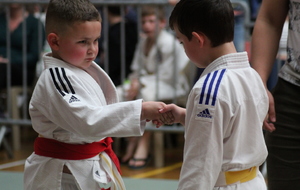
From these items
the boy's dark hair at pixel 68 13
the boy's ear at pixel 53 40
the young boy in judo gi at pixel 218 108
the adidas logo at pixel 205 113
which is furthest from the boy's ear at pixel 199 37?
the boy's ear at pixel 53 40

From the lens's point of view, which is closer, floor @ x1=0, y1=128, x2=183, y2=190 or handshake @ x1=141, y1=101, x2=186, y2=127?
handshake @ x1=141, y1=101, x2=186, y2=127

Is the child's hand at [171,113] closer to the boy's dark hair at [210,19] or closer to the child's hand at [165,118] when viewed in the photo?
the child's hand at [165,118]

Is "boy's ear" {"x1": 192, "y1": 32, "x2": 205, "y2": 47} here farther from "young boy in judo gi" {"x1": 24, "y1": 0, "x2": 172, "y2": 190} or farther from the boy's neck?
"young boy in judo gi" {"x1": 24, "y1": 0, "x2": 172, "y2": 190}

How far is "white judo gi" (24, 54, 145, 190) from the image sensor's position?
222 cm

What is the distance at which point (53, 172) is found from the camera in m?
2.35


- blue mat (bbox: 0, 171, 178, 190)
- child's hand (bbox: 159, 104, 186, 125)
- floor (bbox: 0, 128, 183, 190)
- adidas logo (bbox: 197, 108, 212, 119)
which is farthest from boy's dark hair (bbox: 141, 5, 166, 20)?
adidas logo (bbox: 197, 108, 212, 119)

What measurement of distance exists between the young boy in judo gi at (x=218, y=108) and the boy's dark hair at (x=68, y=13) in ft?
1.28

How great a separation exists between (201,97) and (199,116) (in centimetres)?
7

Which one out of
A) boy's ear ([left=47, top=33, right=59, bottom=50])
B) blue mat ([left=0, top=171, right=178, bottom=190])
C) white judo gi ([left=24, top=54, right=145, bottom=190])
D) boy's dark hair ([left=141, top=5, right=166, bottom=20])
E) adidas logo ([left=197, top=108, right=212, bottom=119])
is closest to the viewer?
adidas logo ([left=197, top=108, right=212, bottom=119])

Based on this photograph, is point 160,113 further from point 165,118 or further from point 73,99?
point 73,99

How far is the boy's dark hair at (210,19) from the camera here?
2018 millimetres

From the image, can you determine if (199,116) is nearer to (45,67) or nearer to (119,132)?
(119,132)

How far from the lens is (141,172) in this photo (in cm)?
507

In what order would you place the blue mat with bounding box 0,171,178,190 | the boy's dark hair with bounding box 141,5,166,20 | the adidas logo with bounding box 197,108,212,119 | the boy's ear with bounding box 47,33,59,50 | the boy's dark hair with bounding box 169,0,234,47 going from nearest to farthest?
the adidas logo with bounding box 197,108,212,119 → the boy's dark hair with bounding box 169,0,234,47 → the boy's ear with bounding box 47,33,59,50 → the blue mat with bounding box 0,171,178,190 → the boy's dark hair with bounding box 141,5,166,20
